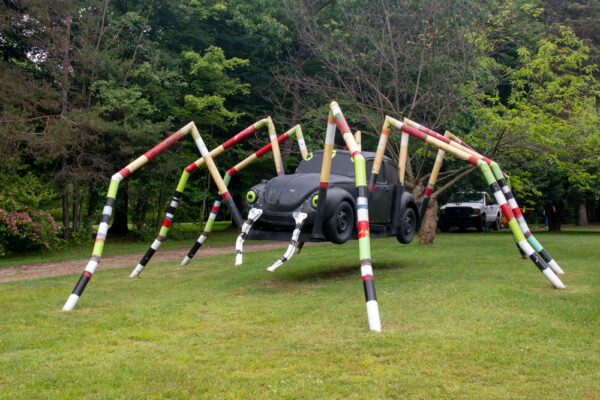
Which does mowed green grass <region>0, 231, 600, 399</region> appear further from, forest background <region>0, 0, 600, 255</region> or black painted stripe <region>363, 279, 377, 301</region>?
forest background <region>0, 0, 600, 255</region>

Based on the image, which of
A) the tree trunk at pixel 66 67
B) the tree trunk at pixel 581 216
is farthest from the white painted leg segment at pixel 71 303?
the tree trunk at pixel 581 216

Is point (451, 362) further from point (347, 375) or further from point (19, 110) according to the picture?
point (19, 110)

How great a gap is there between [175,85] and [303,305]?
18.8 m

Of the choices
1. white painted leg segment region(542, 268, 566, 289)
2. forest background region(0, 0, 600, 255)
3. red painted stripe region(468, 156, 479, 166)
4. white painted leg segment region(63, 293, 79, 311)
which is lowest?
white painted leg segment region(63, 293, 79, 311)

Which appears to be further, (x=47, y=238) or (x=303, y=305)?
(x=47, y=238)

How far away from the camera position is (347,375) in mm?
4770

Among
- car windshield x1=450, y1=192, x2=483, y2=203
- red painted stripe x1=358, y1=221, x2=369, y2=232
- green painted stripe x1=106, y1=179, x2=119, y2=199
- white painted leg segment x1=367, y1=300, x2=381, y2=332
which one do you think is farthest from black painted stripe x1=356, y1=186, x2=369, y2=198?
car windshield x1=450, y1=192, x2=483, y2=203

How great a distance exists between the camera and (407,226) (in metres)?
11.2

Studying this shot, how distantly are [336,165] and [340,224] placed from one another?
6.45 ft

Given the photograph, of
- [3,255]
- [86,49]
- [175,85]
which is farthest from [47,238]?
[175,85]

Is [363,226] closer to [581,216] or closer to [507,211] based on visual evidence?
[507,211]

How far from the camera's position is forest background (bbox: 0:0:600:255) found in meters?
17.8

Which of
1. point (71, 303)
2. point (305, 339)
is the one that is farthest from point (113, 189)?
point (305, 339)

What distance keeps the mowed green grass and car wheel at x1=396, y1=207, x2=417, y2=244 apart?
0.87 metres
